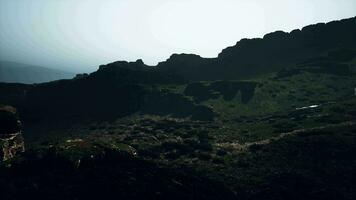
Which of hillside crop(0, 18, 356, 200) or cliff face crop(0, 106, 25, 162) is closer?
hillside crop(0, 18, 356, 200)

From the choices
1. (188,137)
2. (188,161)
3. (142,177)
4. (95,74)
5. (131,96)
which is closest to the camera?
(142,177)

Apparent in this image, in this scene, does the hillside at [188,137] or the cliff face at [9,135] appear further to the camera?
the cliff face at [9,135]

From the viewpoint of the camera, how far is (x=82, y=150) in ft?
263

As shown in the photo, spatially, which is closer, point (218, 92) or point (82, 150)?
point (82, 150)

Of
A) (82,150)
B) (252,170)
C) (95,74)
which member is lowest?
(252,170)

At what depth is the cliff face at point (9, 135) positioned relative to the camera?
95238mm

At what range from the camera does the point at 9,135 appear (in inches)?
3957

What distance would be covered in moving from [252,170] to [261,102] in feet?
239

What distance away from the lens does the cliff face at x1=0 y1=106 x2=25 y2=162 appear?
312 ft

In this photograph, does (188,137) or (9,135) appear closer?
(9,135)

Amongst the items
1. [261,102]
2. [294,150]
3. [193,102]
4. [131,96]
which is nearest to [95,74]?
[131,96]

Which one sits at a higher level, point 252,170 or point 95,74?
point 95,74

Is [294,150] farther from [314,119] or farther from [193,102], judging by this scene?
[193,102]

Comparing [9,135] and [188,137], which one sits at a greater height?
[9,135]
